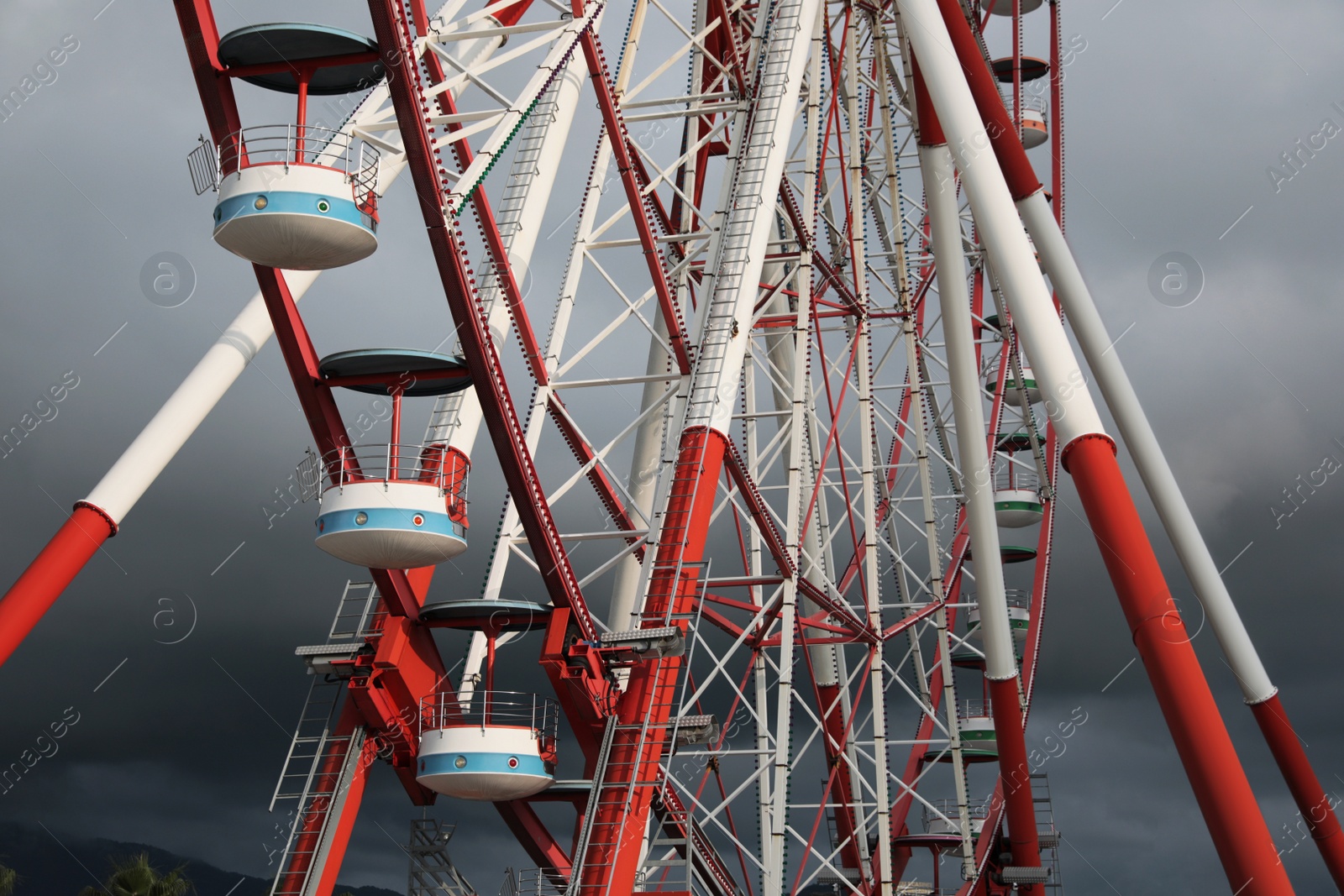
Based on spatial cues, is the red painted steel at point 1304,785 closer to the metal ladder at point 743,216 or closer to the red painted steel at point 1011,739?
the red painted steel at point 1011,739

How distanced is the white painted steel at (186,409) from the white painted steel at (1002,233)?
23.5 ft

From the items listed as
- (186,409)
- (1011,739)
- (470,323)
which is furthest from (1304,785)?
(186,409)

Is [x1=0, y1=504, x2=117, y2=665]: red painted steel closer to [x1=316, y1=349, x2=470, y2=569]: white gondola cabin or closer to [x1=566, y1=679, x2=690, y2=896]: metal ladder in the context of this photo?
[x1=316, y1=349, x2=470, y2=569]: white gondola cabin

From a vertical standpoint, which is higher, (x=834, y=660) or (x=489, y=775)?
(x=834, y=660)

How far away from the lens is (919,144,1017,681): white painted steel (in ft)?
79.3

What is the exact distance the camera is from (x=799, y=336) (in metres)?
23.9

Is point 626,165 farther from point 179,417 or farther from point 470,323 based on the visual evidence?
point 179,417

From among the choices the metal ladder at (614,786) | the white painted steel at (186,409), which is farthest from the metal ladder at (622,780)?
the white painted steel at (186,409)

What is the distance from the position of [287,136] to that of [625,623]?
11296 millimetres

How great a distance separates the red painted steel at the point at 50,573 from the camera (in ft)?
50.2

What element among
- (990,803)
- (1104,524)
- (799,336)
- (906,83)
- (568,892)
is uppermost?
(906,83)

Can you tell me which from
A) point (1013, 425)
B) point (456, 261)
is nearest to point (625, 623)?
point (456, 261)

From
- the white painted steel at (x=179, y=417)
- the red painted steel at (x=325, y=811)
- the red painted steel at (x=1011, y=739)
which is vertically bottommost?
the red painted steel at (x=325, y=811)

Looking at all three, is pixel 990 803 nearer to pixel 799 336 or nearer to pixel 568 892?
pixel 799 336
